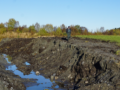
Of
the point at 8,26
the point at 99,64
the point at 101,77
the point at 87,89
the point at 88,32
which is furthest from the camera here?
the point at 8,26

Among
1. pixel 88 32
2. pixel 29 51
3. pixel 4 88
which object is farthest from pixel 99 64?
pixel 88 32

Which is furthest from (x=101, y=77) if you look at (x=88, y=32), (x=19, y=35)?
(x=88, y=32)

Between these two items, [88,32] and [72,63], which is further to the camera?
[88,32]

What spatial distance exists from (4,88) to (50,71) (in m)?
4.91

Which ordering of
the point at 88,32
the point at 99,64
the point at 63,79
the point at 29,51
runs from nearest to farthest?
the point at 99,64, the point at 63,79, the point at 29,51, the point at 88,32

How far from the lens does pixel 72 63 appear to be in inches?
436

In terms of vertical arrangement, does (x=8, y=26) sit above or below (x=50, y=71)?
above

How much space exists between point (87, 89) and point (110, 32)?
3752 centimetres

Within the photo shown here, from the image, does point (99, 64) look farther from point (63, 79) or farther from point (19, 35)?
point (19, 35)

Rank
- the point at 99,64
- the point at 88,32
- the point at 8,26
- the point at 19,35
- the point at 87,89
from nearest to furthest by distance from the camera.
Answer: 1. the point at 87,89
2. the point at 99,64
3. the point at 19,35
4. the point at 88,32
5. the point at 8,26

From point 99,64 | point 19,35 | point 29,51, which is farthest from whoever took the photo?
point 19,35

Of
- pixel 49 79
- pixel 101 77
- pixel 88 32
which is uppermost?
pixel 88 32

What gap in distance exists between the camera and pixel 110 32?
41.9 m

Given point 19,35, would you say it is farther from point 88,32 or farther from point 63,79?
point 63,79
